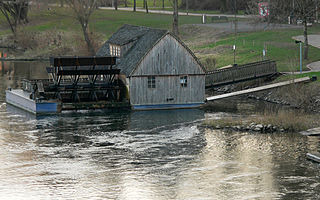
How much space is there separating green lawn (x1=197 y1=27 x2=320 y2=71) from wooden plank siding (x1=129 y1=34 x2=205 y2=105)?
12.5 metres

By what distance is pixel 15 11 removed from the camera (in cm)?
12794

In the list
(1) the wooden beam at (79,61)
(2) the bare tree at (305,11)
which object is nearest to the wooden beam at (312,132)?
(1) the wooden beam at (79,61)

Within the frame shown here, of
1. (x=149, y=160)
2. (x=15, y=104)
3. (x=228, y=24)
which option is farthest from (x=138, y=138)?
(x=228, y=24)

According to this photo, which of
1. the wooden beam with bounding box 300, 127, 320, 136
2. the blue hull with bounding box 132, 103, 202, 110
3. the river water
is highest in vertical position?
the blue hull with bounding box 132, 103, 202, 110

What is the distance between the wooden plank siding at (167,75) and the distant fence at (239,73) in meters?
3.62

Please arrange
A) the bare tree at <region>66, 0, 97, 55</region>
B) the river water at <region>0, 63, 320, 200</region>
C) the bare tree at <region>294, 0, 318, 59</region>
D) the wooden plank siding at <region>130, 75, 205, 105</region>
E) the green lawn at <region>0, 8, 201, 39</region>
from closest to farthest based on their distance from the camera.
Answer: the river water at <region>0, 63, 320, 200</region> < the wooden plank siding at <region>130, 75, 205, 105</region> < the bare tree at <region>294, 0, 318, 59</region> < the bare tree at <region>66, 0, 97, 55</region> < the green lawn at <region>0, 8, 201, 39</region>

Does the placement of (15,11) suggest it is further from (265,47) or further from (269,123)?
(269,123)

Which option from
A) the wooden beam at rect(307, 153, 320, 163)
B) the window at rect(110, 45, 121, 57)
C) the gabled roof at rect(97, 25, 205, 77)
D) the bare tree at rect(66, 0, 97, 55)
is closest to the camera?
the wooden beam at rect(307, 153, 320, 163)

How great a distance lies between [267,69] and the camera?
225 feet

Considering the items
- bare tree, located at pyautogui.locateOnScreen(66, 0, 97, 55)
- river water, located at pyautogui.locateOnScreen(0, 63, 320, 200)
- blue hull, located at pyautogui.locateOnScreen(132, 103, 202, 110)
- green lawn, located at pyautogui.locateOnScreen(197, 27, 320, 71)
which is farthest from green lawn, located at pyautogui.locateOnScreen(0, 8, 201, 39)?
river water, located at pyautogui.locateOnScreen(0, 63, 320, 200)

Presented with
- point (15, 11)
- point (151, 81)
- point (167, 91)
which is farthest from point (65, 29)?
point (167, 91)

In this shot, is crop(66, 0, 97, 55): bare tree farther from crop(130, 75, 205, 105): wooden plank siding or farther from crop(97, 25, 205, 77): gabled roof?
crop(130, 75, 205, 105): wooden plank siding

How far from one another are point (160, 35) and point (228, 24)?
54349 millimetres

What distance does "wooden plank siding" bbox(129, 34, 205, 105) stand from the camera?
59688 mm
